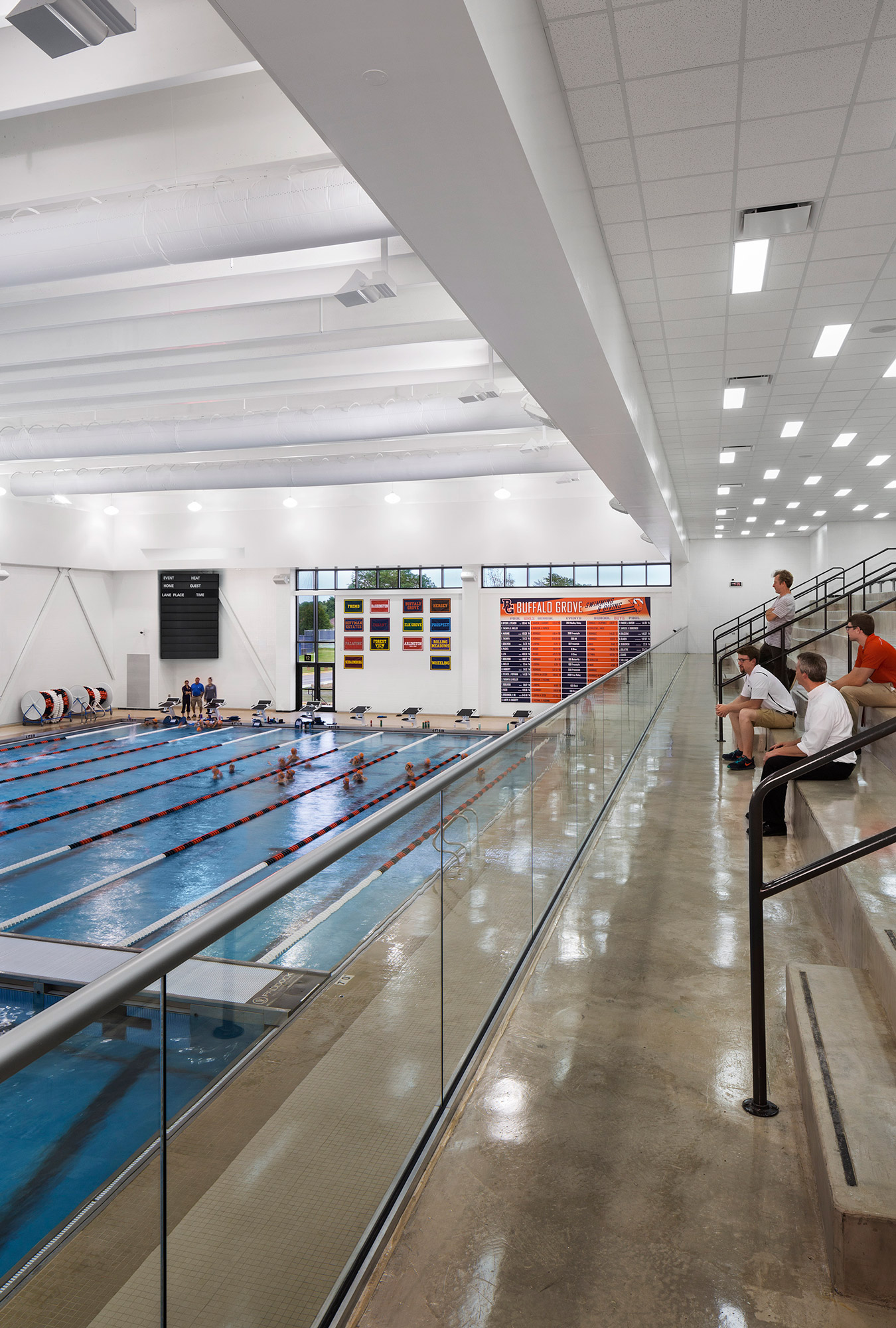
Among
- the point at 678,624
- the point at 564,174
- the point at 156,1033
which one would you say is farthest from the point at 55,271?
the point at 678,624

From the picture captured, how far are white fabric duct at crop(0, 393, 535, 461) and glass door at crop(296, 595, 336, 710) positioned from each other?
10.7 meters

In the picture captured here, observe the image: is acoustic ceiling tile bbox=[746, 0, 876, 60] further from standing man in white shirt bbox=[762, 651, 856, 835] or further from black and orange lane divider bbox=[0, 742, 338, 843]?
black and orange lane divider bbox=[0, 742, 338, 843]

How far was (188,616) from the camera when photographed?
26.1 meters

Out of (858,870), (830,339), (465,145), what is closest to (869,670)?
(830,339)

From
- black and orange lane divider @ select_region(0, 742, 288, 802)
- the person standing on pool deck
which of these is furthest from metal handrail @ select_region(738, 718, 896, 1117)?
the person standing on pool deck

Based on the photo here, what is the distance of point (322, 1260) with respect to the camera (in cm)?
178

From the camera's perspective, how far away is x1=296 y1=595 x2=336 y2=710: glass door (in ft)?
83.4

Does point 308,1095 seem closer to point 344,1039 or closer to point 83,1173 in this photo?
point 344,1039

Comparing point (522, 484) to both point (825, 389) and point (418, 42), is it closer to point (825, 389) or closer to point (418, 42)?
point (825, 389)

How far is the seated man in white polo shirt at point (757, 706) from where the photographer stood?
7836 millimetres

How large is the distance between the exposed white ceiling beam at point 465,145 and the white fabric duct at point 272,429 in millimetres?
7089

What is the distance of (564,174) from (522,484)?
63.3 ft

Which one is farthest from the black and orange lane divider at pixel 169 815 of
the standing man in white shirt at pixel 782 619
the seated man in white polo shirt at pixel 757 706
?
the standing man in white shirt at pixel 782 619

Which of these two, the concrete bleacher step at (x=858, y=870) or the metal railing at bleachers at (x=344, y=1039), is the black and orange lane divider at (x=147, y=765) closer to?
the metal railing at bleachers at (x=344, y=1039)
